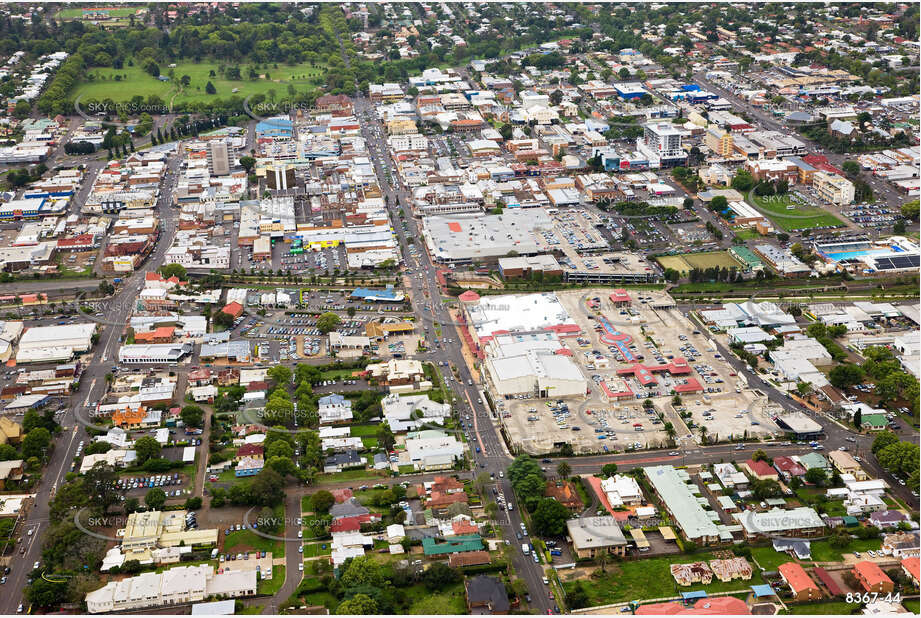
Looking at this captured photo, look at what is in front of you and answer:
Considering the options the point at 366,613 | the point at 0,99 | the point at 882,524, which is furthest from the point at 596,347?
the point at 0,99

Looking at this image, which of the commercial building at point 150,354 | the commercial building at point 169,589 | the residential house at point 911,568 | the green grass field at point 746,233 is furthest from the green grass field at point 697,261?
the commercial building at point 169,589

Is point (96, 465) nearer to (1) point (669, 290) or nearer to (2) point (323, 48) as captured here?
(1) point (669, 290)

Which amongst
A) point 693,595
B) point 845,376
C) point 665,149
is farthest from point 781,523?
point 665,149

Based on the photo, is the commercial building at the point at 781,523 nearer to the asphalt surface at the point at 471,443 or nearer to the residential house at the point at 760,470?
the residential house at the point at 760,470

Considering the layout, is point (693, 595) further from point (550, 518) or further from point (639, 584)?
point (550, 518)

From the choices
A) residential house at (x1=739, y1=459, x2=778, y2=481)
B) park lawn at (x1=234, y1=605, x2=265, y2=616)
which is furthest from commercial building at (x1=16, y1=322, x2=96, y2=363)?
residential house at (x1=739, y1=459, x2=778, y2=481)
